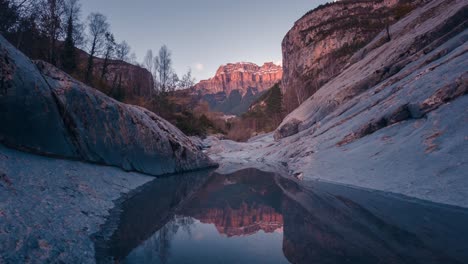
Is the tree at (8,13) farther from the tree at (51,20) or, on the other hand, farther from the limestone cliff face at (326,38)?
the limestone cliff face at (326,38)

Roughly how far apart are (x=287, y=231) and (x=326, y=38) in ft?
303

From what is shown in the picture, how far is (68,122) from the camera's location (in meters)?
10.8

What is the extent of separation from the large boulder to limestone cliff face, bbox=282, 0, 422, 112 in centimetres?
4555

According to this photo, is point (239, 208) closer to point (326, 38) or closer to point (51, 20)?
point (51, 20)

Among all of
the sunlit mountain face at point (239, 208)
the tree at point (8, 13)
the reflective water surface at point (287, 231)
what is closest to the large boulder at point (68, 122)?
the reflective water surface at point (287, 231)

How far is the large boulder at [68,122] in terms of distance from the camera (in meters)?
8.66

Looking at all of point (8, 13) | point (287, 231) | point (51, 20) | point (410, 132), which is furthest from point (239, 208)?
point (51, 20)

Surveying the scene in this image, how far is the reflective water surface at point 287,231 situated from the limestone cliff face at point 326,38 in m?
49.4

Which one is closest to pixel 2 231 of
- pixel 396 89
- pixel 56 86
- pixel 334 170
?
pixel 56 86

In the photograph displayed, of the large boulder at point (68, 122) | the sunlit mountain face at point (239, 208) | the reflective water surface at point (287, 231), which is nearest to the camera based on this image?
the reflective water surface at point (287, 231)

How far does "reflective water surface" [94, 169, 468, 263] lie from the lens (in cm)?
461

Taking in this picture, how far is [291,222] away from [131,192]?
7001 mm

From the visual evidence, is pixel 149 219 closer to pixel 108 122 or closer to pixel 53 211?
pixel 53 211

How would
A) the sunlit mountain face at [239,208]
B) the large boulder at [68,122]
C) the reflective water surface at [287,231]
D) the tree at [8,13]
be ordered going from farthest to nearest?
1. the tree at [8,13]
2. the large boulder at [68,122]
3. the sunlit mountain face at [239,208]
4. the reflective water surface at [287,231]
